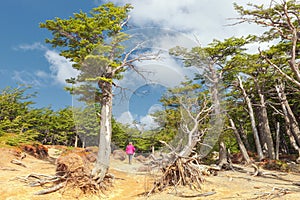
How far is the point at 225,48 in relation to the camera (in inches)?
593

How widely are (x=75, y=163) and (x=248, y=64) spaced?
12.1m

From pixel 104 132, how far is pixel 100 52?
319 cm

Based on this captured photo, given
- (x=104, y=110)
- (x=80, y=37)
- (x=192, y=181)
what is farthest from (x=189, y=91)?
(x=80, y=37)

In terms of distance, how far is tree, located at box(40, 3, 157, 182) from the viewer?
8789 mm

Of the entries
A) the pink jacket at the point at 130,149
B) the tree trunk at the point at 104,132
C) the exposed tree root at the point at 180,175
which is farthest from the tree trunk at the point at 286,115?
the pink jacket at the point at 130,149

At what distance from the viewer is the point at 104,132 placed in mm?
9727

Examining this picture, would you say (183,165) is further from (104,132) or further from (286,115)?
(286,115)

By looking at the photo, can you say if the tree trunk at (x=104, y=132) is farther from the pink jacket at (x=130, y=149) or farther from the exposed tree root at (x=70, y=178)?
the pink jacket at (x=130, y=149)

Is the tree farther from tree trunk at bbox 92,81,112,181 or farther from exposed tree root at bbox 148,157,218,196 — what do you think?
exposed tree root at bbox 148,157,218,196

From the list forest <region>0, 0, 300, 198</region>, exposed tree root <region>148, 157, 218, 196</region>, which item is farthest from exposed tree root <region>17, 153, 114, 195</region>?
exposed tree root <region>148, 157, 218, 196</region>

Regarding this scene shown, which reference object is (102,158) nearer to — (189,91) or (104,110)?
(104,110)

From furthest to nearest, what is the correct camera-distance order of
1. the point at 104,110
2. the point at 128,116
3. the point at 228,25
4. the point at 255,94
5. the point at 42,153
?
1. the point at 255,94
2. the point at 42,153
3. the point at 104,110
4. the point at 228,25
5. the point at 128,116

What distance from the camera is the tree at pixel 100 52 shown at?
879 cm

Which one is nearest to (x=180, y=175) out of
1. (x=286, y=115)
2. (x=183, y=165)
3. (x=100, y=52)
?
(x=183, y=165)
